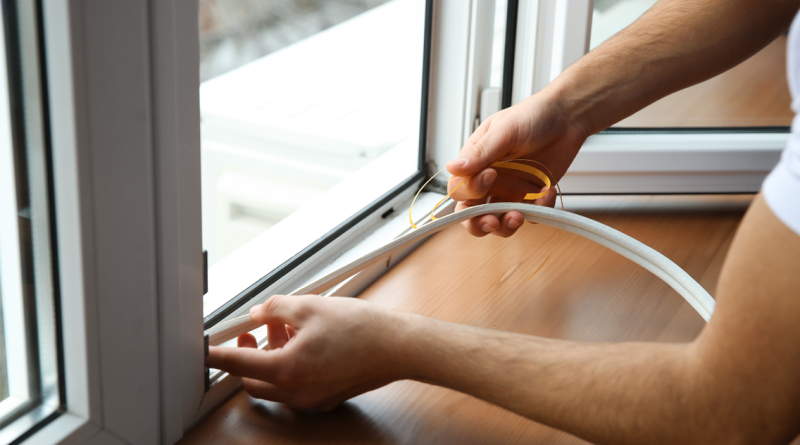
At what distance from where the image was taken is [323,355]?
20.5 inches

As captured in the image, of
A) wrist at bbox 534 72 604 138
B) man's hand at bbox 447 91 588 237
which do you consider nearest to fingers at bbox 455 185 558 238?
man's hand at bbox 447 91 588 237

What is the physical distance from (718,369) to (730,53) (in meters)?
0.43

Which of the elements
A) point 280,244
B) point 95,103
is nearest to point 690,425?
point 95,103

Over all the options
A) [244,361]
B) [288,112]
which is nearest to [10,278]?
[244,361]

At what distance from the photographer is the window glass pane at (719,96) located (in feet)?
3.34

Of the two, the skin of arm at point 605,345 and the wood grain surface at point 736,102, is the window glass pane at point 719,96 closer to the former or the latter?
the wood grain surface at point 736,102

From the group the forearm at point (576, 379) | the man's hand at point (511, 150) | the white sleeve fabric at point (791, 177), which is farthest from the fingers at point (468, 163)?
the white sleeve fabric at point (791, 177)

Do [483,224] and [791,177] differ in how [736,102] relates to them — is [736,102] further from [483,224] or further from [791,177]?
[791,177]

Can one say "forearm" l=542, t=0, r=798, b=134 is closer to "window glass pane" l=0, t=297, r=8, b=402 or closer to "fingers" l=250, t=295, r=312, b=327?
"fingers" l=250, t=295, r=312, b=327

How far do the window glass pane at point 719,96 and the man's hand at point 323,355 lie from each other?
0.65m

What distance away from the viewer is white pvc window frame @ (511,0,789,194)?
91 cm

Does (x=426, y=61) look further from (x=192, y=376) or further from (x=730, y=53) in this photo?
(x=192, y=376)

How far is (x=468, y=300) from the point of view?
Answer: 2.50ft

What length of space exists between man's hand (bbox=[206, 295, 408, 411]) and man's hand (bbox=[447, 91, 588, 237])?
0.69 feet
